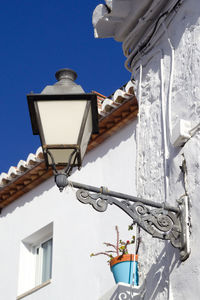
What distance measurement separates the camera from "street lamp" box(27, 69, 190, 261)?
402 centimetres

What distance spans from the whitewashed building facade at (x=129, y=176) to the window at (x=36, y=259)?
0.01m

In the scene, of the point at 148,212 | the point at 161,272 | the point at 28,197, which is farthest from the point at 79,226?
the point at 148,212

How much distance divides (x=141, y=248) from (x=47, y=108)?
1.23m

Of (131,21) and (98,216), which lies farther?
(98,216)

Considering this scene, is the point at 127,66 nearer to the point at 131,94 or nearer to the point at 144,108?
the point at 144,108

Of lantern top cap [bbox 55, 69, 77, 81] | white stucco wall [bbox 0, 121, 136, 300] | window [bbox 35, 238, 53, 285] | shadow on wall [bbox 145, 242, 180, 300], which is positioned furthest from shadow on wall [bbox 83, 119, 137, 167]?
shadow on wall [bbox 145, 242, 180, 300]

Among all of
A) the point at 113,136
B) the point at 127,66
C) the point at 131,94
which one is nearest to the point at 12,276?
the point at 113,136

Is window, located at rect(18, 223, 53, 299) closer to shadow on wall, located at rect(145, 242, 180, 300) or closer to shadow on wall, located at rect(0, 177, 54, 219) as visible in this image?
shadow on wall, located at rect(0, 177, 54, 219)

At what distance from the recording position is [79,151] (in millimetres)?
4055

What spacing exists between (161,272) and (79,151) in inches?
38.0

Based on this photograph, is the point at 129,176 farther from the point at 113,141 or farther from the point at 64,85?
the point at 64,85

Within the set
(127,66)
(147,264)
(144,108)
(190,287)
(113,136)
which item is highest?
(113,136)

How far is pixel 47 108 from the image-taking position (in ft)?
13.6

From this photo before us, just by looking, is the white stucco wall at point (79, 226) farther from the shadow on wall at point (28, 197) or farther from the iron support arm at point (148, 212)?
the iron support arm at point (148, 212)
